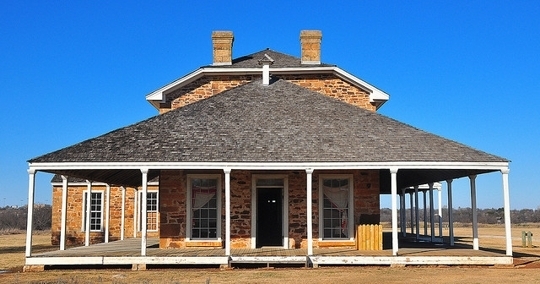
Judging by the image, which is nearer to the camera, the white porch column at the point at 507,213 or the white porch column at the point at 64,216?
the white porch column at the point at 507,213

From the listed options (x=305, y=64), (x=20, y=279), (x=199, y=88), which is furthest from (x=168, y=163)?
(x=305, y=64)

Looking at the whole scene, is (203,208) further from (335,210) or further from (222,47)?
(222,47)

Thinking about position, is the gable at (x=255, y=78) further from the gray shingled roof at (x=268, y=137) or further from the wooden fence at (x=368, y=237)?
the wooden fence at (x=368, y=237)

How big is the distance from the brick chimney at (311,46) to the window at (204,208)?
25.3 ft

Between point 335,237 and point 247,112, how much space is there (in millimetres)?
4739

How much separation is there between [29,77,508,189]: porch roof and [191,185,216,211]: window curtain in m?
1.82

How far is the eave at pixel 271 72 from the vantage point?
23203 mm

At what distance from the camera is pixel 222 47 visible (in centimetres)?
2517

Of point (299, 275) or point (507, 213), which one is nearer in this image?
point (299, 275)

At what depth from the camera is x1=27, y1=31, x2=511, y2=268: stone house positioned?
16.9 metres

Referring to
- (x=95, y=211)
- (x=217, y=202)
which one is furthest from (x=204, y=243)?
(x=95, y=211)

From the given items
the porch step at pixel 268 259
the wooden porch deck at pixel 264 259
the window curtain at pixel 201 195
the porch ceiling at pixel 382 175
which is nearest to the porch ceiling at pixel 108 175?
the porch ceiling at pixel 382 175

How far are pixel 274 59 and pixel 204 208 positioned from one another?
8505 millimetres

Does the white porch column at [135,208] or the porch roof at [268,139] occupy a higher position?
the porch roof at [268,139]
